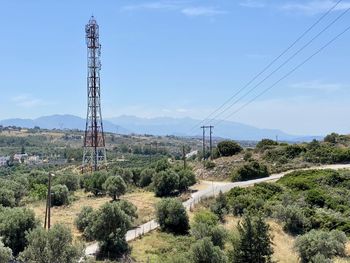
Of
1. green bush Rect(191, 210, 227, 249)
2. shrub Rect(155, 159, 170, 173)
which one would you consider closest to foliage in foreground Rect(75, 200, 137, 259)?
green bush Rect(191, 210, 227, 249)

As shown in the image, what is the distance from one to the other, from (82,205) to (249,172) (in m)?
23.4

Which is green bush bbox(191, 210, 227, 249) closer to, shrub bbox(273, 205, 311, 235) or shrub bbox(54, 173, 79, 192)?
shrub bbox(273, 205, 311, 235)

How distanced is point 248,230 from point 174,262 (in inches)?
275

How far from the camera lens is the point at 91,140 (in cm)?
7475

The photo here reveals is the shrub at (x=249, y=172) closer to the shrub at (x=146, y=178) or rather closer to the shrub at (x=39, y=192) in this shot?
the shrub at (x=146, y=178)

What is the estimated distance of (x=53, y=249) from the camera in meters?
28.9

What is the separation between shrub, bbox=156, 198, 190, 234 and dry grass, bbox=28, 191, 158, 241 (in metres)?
3.37

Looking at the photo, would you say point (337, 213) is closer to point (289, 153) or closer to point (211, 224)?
point (211, 224)

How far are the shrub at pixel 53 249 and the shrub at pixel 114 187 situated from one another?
83.7ft

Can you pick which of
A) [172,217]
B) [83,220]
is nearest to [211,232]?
[172,217]

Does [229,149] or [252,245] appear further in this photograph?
[229,149]

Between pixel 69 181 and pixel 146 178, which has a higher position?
pixel 146 178

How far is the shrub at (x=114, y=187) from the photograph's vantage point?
55153mm

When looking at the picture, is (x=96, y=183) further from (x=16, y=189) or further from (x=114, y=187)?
(x=16, y=189)
